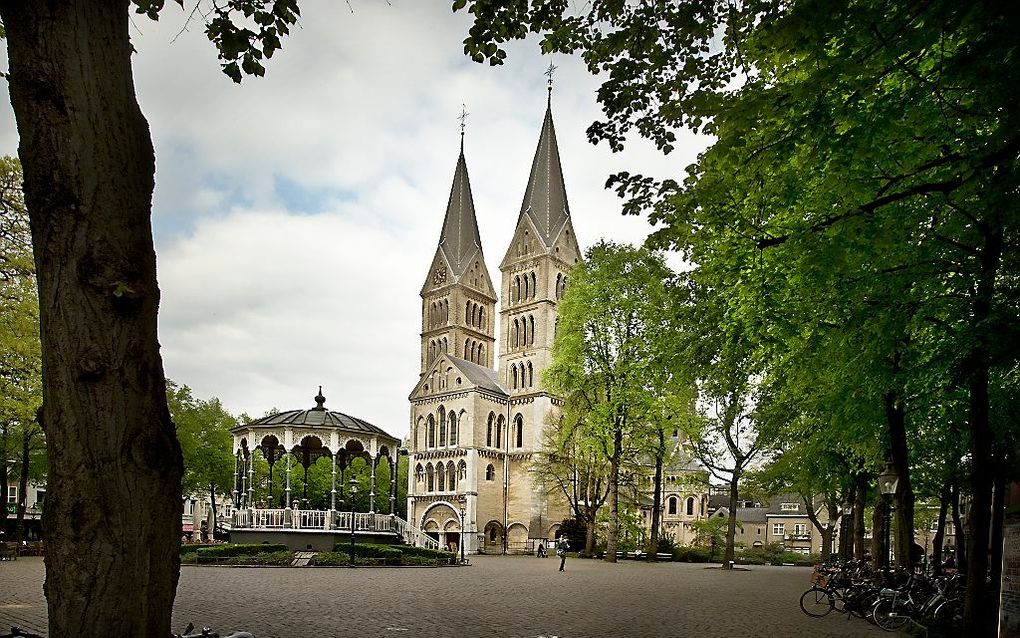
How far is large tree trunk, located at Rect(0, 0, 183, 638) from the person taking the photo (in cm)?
403

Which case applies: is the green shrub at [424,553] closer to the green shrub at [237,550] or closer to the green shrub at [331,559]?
the green shrub at [331,559]

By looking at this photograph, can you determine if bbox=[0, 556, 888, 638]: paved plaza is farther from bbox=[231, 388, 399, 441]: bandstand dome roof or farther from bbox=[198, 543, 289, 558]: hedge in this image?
bbox=[231, 388, 399, 441]: bandstand dome roof

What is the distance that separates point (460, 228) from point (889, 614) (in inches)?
2717

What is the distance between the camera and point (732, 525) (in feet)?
127

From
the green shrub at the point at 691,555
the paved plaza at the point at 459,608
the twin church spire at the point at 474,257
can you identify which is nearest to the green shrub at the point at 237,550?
the paved plaza at the point at 459,608

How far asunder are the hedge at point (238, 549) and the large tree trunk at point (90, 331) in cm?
2874

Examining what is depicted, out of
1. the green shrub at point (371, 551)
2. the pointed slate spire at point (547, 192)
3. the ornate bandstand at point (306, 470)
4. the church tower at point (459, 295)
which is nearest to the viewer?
the green shrub at point (371, 551)

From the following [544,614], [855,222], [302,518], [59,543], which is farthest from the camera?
[302,518]

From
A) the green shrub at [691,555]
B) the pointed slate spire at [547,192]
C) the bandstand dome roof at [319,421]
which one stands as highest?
the pointed slate spire at [547,192]

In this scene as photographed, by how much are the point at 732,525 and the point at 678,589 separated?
16.9m

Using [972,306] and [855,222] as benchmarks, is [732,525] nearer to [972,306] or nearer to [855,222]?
[972,306]

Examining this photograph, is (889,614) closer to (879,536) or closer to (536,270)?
(879,536)

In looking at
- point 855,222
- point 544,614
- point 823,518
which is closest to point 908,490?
point 544,614

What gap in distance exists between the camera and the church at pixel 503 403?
2564 inches
